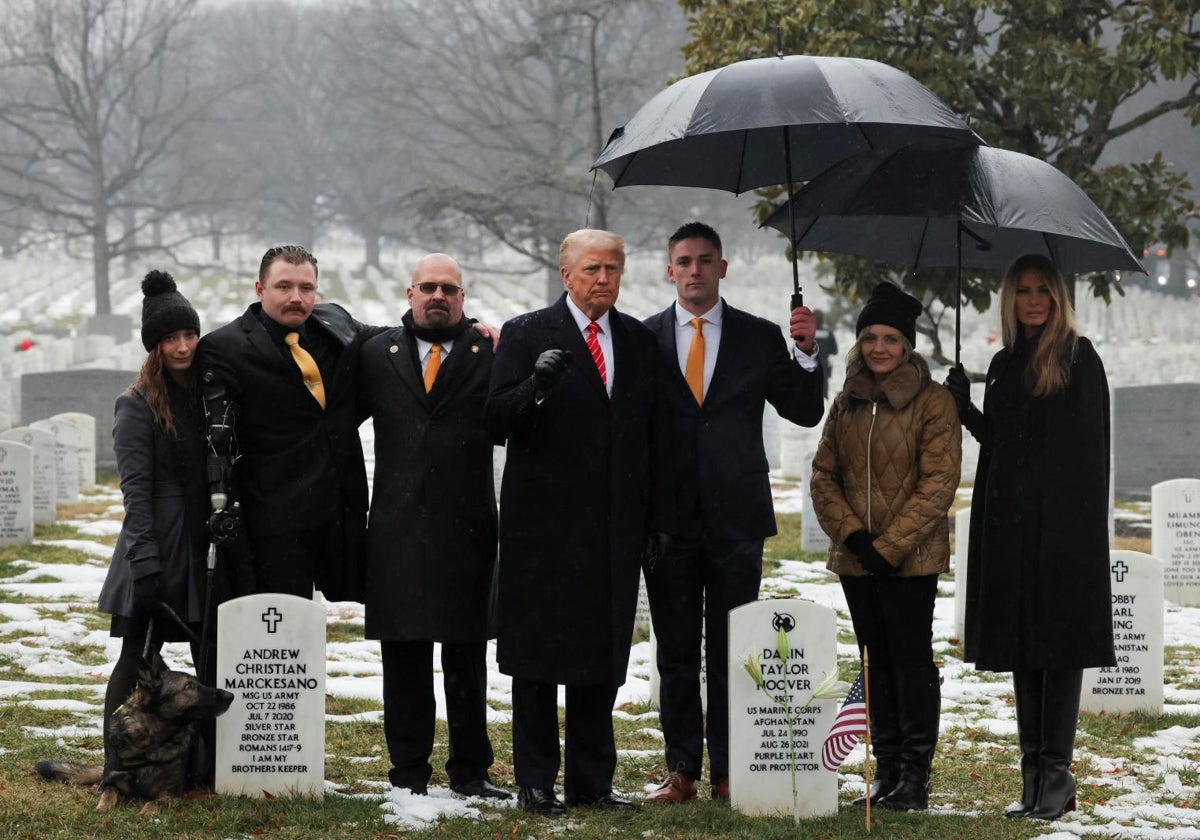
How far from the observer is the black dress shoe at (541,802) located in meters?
5.51

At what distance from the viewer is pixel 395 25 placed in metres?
48.7

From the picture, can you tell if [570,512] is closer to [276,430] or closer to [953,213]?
[276,430]

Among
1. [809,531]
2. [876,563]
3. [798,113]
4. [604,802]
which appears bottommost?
[604,802]

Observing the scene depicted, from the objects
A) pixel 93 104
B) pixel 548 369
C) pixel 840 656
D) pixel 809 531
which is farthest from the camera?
pixel 93 104

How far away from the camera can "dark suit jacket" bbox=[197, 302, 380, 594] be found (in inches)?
224

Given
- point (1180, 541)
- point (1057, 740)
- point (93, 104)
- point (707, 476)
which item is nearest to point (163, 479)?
point (707, 476)

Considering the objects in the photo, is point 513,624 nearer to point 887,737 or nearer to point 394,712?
point 394,712

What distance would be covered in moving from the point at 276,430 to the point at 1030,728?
9.91 ft

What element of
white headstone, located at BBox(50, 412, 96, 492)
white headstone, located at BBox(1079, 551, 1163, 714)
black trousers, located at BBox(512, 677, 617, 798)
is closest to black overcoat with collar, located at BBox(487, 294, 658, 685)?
black trousers, located at BBox(512, 677, 617, 798)

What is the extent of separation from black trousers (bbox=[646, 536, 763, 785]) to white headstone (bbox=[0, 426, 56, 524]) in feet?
32.3

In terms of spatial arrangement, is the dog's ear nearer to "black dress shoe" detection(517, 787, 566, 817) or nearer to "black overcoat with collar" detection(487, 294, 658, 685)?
"black overcoat with collar" detection(487, 294, 658, 685)

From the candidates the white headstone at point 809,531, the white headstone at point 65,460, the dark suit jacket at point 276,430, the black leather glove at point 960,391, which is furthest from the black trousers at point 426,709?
the white headstone at point 65,460

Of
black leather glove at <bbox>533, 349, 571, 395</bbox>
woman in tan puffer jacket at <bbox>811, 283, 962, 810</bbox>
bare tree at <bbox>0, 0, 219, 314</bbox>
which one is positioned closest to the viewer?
black leather glove at <bbox>533, 349, 571, 395</bbox>

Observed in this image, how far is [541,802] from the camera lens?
5.54m
